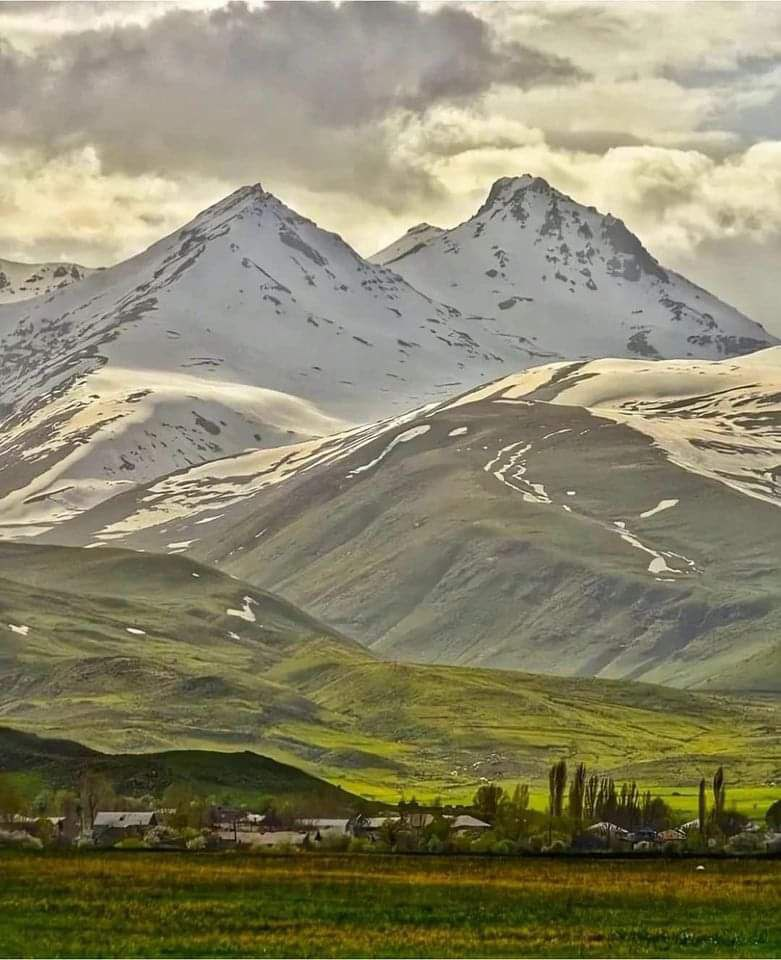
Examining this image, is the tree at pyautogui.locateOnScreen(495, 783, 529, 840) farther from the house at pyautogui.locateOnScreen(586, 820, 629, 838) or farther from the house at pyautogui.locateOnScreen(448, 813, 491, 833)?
the house at pyautogui.locateOnScreen(586, 820, 629, 838)

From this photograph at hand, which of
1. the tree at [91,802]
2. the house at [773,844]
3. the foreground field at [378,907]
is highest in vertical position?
the tree at [91,802]

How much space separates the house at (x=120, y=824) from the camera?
13989 centimetres

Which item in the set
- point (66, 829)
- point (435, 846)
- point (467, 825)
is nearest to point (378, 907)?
point (435, 846)

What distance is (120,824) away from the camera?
162125 mm

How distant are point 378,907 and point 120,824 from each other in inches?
3498

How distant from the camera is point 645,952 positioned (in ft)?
211

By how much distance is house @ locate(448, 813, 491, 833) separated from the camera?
16575 centimetres

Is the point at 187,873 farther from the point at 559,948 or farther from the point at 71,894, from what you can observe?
the point at 559,948

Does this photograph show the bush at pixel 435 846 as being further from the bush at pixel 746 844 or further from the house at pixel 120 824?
the house at pixel 120 824

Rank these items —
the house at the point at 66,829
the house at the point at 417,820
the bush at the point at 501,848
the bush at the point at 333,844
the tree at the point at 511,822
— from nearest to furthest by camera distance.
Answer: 1. the bush at the point at 501,848
2. the bush at the point at 333,844
3. the house at the point at 66,829
4. the tree at the point at 511,822
5. the house at the point at 417,820

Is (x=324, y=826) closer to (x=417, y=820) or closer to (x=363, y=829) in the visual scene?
(x=363, y=829)

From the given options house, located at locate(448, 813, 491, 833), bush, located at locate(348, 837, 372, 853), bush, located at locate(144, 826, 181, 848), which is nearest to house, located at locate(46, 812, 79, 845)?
bush, located at locate(144, 826, 181, 848)

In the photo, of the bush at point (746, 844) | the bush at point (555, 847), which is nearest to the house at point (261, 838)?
the bush at point (555, 847)

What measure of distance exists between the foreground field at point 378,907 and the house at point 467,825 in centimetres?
6399
